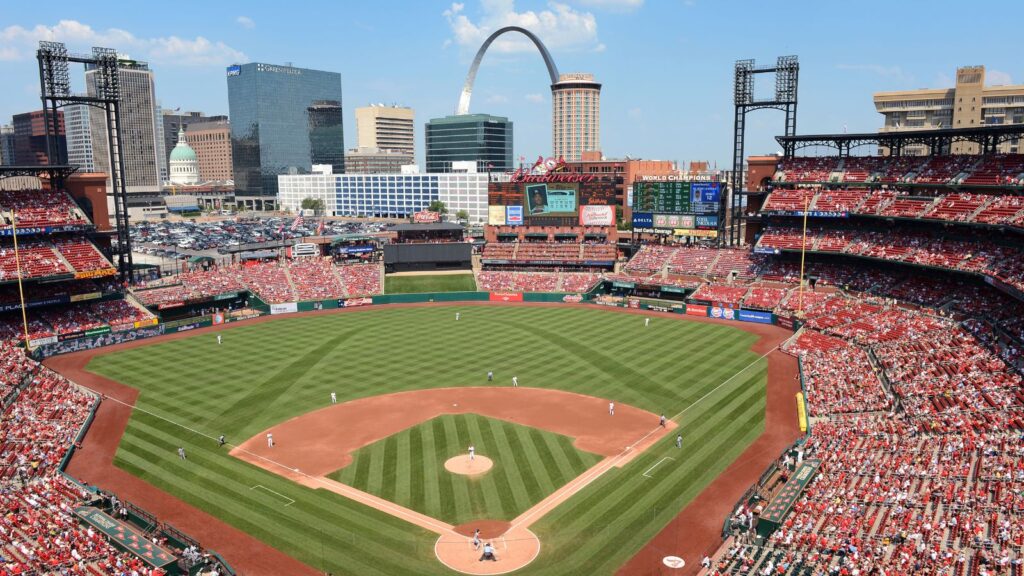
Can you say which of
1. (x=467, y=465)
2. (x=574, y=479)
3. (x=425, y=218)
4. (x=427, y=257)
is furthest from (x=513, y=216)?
(x=574, y=479)

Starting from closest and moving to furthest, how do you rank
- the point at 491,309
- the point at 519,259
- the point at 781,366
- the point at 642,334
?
the point at 781,366
the point at 642,334
the point at 491,309
the point at 519,259

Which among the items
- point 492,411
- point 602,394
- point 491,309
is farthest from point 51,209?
point 602,394

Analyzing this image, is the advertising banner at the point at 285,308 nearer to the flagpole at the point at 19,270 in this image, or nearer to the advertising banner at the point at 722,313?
the flagpole at the point at 19,270

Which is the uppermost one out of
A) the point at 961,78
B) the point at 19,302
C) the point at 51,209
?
the point at 961,78

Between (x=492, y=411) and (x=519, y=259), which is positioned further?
(x=519, y=259)

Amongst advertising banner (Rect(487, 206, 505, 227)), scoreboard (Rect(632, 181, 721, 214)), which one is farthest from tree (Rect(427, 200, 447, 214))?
scoreboard (Rect(632, 181, 721, 214))

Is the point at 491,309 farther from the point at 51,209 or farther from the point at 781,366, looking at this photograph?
the point at 51,209

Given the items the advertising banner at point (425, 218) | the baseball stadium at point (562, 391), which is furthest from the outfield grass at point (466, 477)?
the advertising banner at point (425, 218)
